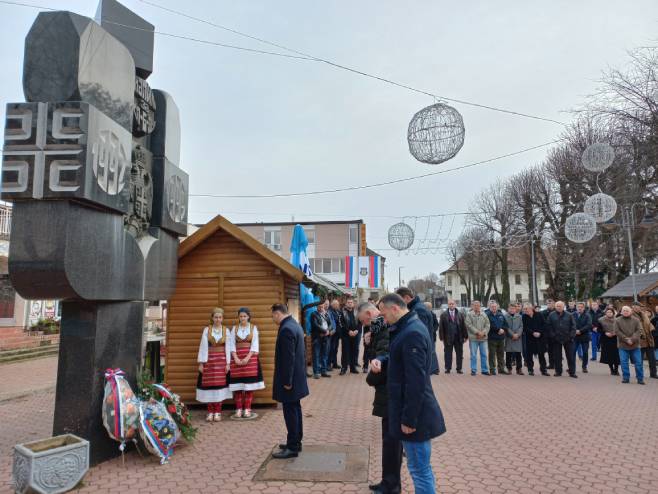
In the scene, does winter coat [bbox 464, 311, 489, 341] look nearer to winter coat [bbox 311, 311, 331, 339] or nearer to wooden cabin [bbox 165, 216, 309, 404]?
winter coat [bbox 311, 311, 331, 339]

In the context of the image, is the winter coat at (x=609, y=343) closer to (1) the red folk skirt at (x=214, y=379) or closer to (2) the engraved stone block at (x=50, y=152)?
(1) the red folk skirt at (x=214, y=379)

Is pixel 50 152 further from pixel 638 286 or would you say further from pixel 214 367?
pixel 638 286

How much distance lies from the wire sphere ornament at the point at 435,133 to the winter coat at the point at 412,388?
494 cm

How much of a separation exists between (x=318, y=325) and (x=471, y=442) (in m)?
5.94

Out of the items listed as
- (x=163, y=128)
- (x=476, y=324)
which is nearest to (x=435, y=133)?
(x=163, y=128)

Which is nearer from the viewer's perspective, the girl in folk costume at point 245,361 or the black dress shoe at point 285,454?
the black dress shoe at point 285,454

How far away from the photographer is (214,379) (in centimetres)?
749

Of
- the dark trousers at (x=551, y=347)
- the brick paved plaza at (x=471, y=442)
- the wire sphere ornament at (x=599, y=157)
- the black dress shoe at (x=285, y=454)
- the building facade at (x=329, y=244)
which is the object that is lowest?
the brick paved plaza at (x=471, y=442)

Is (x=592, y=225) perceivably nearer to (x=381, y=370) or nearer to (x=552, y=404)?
(x=552, y=404)

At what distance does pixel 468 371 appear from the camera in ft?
42.9

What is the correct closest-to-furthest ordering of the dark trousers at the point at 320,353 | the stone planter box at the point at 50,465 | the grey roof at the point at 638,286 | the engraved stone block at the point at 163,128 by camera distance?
1. the stone planter box at the point at 50,465
2. the engraved stone block at the point at 163,128
3. the dark trousers at the point at 320,353
4. the grey roof at the point at 638,286

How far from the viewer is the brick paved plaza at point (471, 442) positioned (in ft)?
15.7

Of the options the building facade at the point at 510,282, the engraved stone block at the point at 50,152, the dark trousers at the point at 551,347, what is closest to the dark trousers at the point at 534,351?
the dark trousers at the point at 551,347

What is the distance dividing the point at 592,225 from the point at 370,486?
38.2ft
